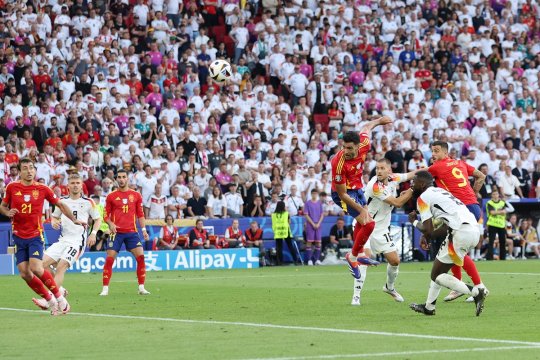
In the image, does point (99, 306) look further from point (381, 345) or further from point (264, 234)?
point (264, 234)

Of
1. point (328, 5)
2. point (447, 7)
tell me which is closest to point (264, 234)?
point (328, 5)

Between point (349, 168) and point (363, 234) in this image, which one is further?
point (363, 234)

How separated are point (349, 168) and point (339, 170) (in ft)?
0.62

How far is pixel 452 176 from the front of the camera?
688 inches

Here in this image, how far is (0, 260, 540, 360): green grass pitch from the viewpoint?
36.6 feet

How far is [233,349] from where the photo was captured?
11.3 m

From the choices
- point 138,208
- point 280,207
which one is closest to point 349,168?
point 138,208

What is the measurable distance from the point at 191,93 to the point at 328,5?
318 inches

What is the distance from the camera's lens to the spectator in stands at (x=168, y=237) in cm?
3089

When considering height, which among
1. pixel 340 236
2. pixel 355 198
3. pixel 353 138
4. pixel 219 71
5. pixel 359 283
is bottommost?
pixel 340 236

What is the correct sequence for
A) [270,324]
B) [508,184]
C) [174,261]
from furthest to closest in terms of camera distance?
[508,184] → [174,261] → [270,324]

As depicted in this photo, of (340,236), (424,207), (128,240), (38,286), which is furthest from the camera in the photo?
(340,236)

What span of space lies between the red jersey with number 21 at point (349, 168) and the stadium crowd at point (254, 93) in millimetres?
12700

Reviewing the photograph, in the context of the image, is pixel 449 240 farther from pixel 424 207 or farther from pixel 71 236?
pixel 71 236
